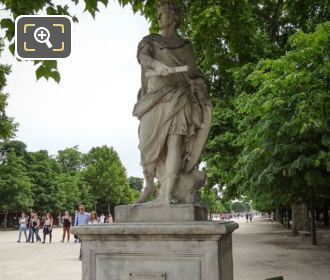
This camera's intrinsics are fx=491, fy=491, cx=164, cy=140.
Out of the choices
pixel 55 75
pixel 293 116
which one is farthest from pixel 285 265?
pixel 55 75

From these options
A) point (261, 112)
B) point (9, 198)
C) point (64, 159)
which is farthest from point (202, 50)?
point (64, 159)

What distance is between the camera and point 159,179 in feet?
18.7

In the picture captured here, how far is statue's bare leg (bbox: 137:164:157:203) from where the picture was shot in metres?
5.66

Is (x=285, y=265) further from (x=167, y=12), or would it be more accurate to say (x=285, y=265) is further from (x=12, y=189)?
(x=12, y=189)

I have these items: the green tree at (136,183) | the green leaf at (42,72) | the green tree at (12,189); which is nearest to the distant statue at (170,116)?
the green leaf at (42,72)

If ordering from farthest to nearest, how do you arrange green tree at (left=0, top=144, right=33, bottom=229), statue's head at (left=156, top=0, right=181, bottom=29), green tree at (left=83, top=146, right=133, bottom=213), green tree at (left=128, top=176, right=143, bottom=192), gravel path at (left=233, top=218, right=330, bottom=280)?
green tree at (left=128, top=176, right=143, bottom=192) → green tree at (left=83, top=146, right=133, bottom=213) → green tree at (left=0, top=144, right=33, bottom=229) → gravel path at (left=233, top=218, right=330, bottom=280) → statue's head at (left=156, top=0, right=181, bottom=29)

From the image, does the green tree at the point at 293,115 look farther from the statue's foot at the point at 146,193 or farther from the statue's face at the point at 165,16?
the statue's foot at the point at 146,193

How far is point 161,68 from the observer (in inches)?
205

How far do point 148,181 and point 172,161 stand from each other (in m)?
0.46

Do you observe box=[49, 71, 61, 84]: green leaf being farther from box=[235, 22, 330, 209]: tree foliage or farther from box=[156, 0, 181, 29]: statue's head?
box=[235, 22, 330, 209]: tree foliage

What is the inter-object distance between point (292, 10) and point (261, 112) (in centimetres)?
846

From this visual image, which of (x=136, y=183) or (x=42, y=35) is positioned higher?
(x=136, y=183)

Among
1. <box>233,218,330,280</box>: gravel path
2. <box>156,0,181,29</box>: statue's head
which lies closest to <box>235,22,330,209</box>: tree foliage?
<box>233,218,330,280</box>: gravel path

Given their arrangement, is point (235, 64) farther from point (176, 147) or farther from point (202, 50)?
point (176, 147)
